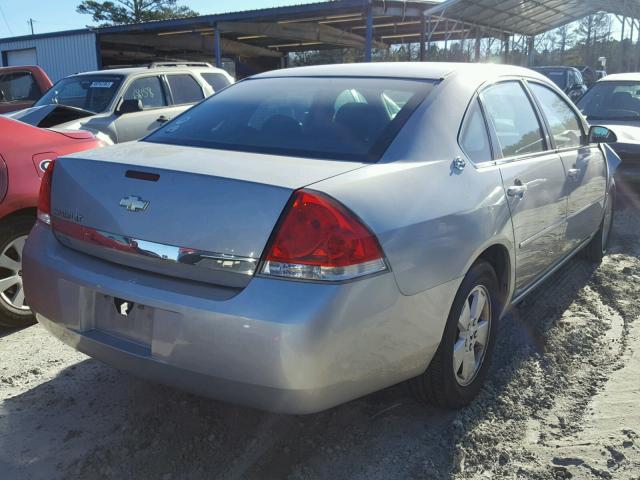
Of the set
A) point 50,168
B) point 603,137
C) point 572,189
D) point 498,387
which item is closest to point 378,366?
point 498,387

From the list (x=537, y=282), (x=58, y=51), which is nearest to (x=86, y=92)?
(x=537, y=282)

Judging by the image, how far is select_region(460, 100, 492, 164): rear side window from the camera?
2.85 metres

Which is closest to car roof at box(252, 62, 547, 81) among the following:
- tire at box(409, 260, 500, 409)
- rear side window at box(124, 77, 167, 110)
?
tire at box(409, 260, 500, 409)

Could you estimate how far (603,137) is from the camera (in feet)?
14.8

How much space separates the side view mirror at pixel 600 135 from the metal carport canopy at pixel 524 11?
14.9 metres

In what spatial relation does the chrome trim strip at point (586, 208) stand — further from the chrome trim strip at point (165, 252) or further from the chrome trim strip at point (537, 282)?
the chrome trim strip at point (165, 252)

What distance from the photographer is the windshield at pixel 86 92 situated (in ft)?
26.1

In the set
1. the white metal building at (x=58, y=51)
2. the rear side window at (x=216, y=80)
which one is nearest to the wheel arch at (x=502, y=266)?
the rear side window at (x=216, y=80)

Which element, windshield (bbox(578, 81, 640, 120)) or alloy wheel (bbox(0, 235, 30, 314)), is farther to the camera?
windshield (bbox(578, 81, 640, 120))

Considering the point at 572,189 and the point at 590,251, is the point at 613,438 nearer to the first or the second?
the point at 572,189

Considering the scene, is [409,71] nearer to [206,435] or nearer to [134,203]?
[134,203]

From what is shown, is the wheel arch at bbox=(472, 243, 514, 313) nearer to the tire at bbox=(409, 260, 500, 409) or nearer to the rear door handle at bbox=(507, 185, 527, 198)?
the tire at bbox=(409, 260, 500, 409)

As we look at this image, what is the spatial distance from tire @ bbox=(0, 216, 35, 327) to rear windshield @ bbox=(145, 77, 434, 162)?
50.3 inches

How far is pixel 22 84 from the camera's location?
397 inches
